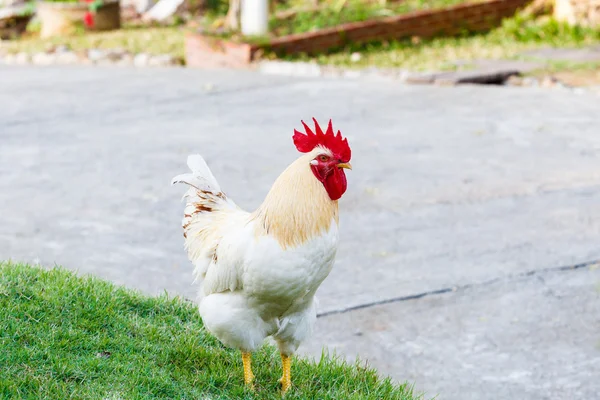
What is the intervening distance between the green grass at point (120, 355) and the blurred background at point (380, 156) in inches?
20.3

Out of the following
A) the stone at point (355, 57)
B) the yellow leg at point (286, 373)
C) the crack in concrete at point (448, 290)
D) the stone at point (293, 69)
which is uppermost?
the stone at point (355, 57)

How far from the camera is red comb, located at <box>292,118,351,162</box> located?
3443 mm

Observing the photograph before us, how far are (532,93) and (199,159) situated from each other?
24.3ft

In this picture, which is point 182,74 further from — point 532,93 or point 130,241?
point 130,241

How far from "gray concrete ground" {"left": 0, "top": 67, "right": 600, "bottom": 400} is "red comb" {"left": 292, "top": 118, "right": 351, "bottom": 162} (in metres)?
1.41

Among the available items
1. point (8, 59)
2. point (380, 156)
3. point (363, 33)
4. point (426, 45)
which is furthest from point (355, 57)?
point (8, 59)

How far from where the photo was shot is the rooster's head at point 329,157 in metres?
3.45

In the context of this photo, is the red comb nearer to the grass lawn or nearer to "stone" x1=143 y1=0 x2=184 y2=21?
the grass lawn

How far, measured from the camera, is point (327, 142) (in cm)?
347

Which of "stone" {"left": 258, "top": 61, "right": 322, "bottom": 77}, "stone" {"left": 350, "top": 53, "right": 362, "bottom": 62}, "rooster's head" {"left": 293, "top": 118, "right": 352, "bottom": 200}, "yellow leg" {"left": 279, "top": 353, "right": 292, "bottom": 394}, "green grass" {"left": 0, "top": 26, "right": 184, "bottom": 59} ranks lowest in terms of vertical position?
"yellow leg" {"left": 279, "top": 353, "right": 292, "bottom": 394}

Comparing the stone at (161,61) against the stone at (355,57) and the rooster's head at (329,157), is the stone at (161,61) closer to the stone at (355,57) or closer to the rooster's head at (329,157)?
the stone at (355,57)

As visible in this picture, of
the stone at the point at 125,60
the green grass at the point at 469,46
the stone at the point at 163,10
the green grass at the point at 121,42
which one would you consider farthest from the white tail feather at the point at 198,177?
the stone at the point at 163,10

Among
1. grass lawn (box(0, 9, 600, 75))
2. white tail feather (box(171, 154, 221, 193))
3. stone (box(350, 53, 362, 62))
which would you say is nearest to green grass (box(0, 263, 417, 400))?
white tail feather (box(171, 154, 221, 193))

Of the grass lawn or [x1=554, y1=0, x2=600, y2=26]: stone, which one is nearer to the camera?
the grass lawn
